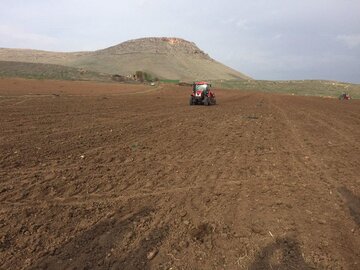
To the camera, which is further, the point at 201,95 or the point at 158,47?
the point at 158,47

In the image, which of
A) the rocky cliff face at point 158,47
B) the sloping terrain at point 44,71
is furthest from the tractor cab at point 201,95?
the rocky cliff face at point 158,47

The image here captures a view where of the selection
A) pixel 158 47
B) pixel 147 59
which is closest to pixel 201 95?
pixel 147 59

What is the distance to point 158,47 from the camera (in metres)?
174

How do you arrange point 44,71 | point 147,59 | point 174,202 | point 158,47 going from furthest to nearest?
1. point 158,47
2. point 147,59
3. point 44,71
4. point 174,202

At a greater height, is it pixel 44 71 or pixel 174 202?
pixel 174 202

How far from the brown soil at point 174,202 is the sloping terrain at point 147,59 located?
419 feet

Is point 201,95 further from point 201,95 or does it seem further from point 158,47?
point 158,47

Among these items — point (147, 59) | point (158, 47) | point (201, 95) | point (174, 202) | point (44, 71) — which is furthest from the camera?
point (158, 47)

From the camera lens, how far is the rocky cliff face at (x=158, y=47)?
170337 mm

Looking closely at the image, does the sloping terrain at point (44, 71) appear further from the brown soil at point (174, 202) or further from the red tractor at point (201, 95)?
the brown soil at point (174, 202)

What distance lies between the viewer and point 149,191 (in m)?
8.38

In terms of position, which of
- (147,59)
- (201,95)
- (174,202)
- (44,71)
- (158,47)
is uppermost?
(174,202)

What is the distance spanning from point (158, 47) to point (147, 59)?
19399mm

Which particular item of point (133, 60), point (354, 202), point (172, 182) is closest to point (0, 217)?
point (172, 182)
